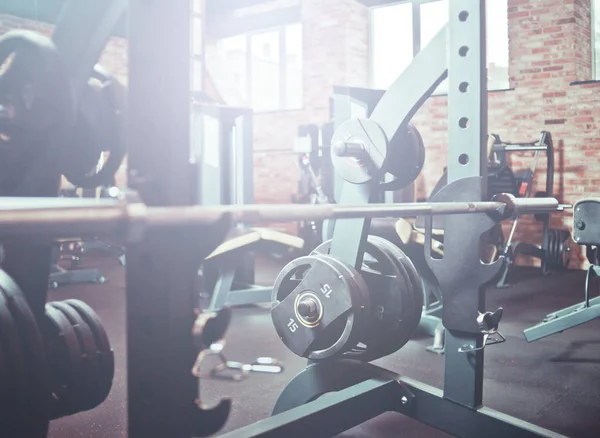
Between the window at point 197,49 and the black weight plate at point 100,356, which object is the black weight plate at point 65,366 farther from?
the window at point 197,49

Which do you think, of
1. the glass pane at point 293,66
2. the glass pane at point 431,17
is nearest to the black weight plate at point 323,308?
the glass pane at point 431,17

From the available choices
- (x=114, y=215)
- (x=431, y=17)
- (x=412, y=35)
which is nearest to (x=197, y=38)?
(x=412, y=35)

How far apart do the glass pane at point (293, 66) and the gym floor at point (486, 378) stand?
4.42 meters

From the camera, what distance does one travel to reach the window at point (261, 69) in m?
6.96

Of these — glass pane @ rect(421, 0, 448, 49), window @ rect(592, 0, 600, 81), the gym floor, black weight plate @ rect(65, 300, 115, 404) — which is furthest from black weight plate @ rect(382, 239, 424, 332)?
glass pane @ rect(421, 0, 448, 49)

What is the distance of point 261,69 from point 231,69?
1.66ft

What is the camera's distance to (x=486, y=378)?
1.99m

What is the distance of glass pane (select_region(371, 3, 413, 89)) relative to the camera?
5910mm

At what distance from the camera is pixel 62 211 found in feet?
1.65

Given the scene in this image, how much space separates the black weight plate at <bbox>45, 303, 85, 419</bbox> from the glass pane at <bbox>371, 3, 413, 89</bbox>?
5485 millimetres

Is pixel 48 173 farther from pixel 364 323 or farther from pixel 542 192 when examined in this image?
pixel 542 192

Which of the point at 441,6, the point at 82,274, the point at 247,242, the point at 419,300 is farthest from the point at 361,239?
the point at 441,6

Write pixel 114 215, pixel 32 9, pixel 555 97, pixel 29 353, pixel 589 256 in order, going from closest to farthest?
pixel 114 215, pixel 29 353, pixel 589 256, pixel 555 97, pixel 32 9

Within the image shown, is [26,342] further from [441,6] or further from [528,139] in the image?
[441,6]
